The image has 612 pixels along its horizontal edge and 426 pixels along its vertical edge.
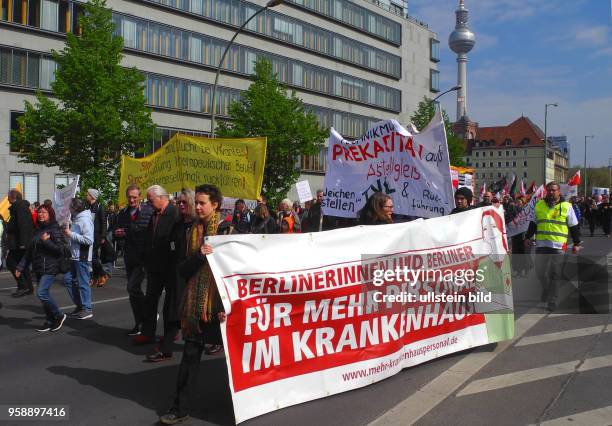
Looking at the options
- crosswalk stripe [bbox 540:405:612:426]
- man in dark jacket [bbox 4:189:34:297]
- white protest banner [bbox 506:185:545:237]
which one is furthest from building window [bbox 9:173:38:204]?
crosswalk stripe [bbox 540:405:612:426]

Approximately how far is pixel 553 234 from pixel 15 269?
29.5 feet

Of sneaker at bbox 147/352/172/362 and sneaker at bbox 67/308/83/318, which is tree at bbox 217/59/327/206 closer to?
sneaker at bbox 67/308/83/318

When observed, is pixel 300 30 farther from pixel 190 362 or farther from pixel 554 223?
pixel 190 362

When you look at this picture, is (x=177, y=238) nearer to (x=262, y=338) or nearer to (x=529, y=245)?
(x=262, y=338)

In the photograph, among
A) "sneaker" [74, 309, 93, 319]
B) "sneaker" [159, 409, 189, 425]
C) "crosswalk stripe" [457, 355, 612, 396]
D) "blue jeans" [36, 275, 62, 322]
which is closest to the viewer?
"sneaker" [159, 409, 189, 425]

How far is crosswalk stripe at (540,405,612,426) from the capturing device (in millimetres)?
4594

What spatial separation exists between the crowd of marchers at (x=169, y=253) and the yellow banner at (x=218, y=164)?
1171 mm

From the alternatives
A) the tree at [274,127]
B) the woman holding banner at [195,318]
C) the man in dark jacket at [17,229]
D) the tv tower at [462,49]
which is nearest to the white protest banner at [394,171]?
the woman holding banner at [195,318]

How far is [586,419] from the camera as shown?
4676 millimetres

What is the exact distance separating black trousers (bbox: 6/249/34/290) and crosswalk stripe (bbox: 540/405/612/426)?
938 cm

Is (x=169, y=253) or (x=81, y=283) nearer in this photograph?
(x=169, y=253)

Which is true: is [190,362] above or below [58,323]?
above

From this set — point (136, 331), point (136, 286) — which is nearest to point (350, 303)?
point (136, 286)

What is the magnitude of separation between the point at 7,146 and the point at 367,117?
33.0 meters
